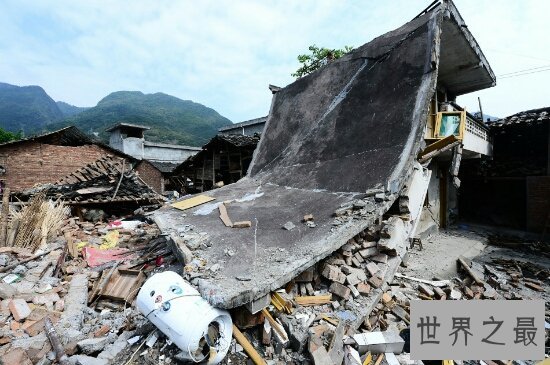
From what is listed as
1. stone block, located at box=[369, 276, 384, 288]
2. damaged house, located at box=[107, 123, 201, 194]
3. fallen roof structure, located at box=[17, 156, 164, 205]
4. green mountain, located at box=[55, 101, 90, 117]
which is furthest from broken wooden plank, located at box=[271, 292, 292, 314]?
green mountain, located at box=[55, 101, 90, 117]

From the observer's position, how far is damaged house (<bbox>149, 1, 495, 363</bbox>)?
12.5ft

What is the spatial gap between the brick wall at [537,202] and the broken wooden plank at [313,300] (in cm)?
1298

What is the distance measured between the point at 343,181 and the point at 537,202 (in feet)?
37.3

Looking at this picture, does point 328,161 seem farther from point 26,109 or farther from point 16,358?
point 26,109

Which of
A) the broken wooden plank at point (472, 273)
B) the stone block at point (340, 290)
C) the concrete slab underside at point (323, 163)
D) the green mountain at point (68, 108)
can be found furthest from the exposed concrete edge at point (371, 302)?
the green mountain at point (68, 108)

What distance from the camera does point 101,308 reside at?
4914mm

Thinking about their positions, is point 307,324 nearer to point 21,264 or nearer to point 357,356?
point 357,356

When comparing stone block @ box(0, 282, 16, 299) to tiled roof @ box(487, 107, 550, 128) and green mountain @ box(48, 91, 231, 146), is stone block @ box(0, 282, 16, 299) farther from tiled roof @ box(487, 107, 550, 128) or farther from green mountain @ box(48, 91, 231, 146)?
green mountain @ box(48, 91, 231, 146)

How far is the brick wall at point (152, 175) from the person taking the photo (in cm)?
2089

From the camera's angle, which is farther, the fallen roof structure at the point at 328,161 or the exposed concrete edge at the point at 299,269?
the fallen roof structure at the point at 328,161

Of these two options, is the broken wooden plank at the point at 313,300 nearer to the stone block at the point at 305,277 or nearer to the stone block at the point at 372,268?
the stone block at the point at 305,277

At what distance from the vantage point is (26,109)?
241 feet

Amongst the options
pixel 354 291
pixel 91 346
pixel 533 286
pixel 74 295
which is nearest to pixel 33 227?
pixel 74 295

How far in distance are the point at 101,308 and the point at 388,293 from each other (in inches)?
202
